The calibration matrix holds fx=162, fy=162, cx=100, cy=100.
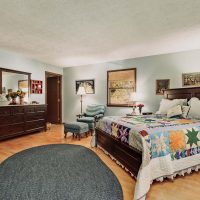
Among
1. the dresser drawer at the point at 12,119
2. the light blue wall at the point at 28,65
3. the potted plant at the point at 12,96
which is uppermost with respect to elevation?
the light blue wall at the point at 28,65

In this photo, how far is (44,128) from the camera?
542 cm

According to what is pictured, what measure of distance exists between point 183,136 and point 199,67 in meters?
2.78

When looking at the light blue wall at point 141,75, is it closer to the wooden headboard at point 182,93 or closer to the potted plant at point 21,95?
the wooden headboard at point 182,93

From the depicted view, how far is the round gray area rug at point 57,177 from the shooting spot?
1926 millimetres

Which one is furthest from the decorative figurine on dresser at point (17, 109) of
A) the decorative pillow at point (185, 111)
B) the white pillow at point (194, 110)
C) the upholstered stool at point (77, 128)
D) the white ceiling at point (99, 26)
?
the white pillow at point (194, 110)

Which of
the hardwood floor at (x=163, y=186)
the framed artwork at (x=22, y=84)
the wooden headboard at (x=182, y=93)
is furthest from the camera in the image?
the framed artwork at (x=22, y=84)

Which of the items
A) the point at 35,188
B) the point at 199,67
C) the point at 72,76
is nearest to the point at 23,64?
the point at 72,76

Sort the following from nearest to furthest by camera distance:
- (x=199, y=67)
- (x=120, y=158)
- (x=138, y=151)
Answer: (x=138, y=151)
(x=120, y=158)
(x=199, y=67)

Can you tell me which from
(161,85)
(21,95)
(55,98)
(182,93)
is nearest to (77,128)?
(21,95)

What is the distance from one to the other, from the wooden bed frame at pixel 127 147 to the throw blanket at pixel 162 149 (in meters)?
0.13

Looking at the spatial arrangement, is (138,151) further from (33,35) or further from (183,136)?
(33,35)

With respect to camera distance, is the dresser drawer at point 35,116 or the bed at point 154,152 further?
the dresser drawer at point 35,116

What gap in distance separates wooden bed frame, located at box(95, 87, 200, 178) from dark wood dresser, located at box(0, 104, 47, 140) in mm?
2363

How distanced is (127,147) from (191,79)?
10.3 ft
